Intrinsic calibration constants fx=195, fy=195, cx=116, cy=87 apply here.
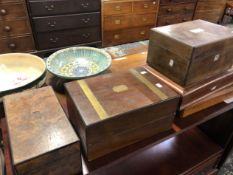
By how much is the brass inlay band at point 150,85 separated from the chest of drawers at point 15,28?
5.94 ft

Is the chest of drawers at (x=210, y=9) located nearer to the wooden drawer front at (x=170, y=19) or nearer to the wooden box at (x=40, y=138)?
the wooden drawer front at (x=170, y=19)

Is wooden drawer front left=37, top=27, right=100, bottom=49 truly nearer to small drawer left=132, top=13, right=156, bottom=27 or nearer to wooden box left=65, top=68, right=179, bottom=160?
small drawer left=132, top=13, right=156, bottom=27

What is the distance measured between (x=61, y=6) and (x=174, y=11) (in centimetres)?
173

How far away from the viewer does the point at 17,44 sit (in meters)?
2.20

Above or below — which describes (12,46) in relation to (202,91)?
below

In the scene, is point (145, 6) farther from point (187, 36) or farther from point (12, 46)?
point (187, 36)

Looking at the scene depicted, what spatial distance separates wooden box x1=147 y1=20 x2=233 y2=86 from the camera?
66 centimetres

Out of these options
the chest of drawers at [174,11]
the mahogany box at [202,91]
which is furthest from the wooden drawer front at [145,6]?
the mahogany box at [202,91]

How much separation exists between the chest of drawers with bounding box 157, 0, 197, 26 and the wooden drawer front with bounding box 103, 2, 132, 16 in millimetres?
549

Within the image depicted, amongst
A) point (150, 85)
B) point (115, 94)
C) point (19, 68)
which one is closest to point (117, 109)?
point (115, 94)

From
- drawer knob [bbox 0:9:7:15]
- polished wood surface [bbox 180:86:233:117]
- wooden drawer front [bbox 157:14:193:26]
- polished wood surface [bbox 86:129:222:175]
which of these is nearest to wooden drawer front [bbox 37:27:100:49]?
drawer knob [bbox 0:9:7:15]

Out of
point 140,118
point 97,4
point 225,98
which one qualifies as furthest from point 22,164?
point 97,4

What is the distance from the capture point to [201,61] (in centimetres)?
68

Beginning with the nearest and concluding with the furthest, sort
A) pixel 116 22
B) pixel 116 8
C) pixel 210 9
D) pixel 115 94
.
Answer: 1. pixel 115 94
2. pixel 116 8
3. pixel 116 22
4. pixel 210 9
